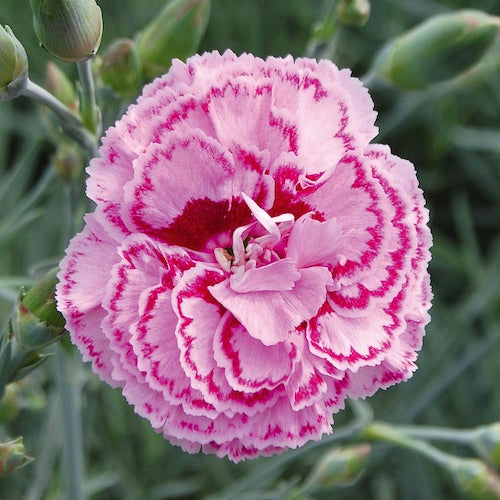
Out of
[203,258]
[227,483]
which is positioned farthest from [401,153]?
[203,258]

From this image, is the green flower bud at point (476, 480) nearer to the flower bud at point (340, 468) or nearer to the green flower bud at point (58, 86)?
the flower bud at point (340, 468)

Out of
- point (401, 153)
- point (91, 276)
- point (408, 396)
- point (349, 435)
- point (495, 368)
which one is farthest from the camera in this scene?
point (401, 153)

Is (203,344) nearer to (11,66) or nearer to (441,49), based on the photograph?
(11,66)

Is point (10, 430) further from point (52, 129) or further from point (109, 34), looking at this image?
point (109, 34)

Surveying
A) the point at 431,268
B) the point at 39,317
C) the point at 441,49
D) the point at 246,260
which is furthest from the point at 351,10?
the point at 431,268

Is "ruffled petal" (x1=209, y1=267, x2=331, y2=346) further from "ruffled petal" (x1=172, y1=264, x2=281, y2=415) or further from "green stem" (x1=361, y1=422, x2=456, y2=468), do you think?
"green stem" (x1=361, y1=422, x2=456, y2=468)
